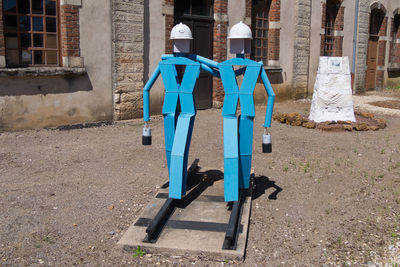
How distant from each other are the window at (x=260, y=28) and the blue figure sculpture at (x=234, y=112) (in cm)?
770

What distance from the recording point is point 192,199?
4195mm

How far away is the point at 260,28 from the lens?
11562mm

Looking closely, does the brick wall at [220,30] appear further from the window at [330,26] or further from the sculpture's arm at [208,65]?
the sculpture's arm at [208,65]

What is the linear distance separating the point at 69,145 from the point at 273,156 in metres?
3.37

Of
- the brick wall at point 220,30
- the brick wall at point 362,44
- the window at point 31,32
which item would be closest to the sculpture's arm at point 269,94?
the window at point 31,32

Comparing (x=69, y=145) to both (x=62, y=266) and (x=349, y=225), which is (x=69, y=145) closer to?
(x=62, y=266)

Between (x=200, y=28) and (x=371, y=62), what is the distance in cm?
943

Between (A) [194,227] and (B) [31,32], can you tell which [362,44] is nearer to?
(B) [31,32]

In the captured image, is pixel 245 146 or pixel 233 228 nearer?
pixel 233 228

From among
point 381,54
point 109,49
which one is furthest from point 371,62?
point 109,49

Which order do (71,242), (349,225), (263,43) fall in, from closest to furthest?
(71,242) < (349,225) < (263,43)

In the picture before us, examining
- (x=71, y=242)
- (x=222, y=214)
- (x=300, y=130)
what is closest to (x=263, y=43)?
(x=300, y=130)

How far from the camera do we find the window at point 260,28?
11.4 meters

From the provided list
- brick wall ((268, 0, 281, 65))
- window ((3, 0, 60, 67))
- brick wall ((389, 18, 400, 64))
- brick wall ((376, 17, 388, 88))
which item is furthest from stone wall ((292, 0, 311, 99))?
window ((3, 0, 60, 67))
